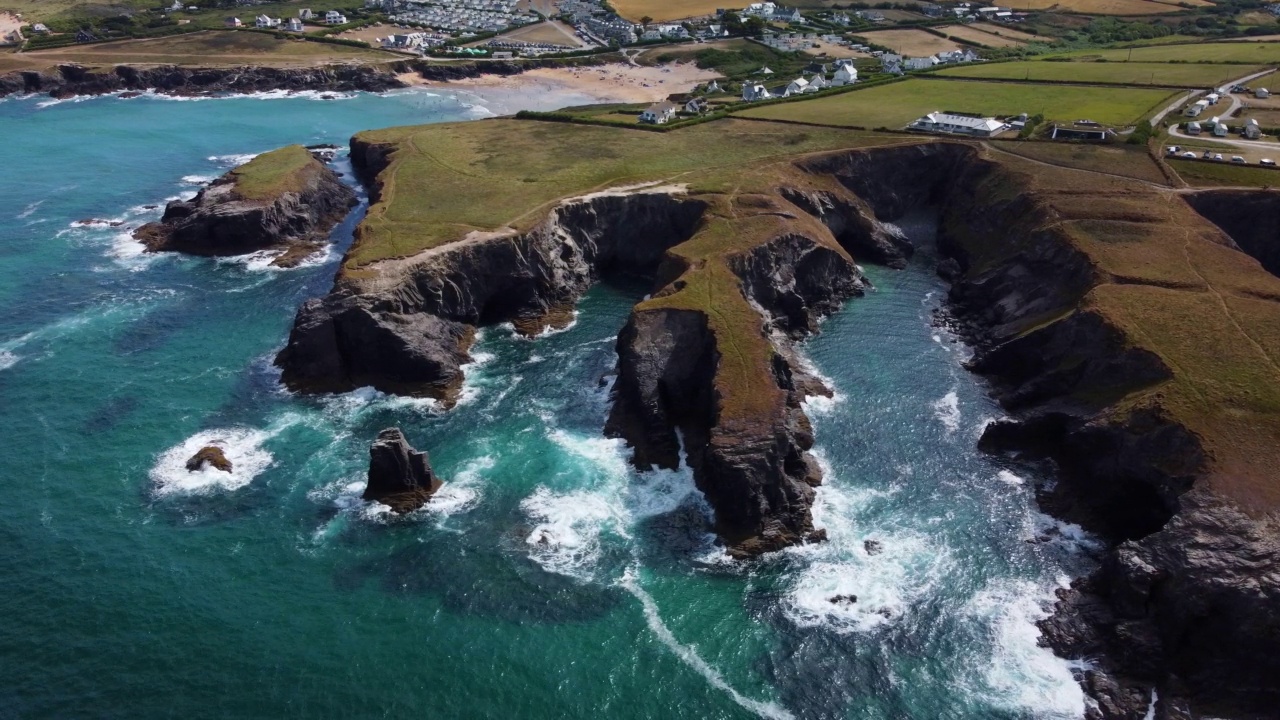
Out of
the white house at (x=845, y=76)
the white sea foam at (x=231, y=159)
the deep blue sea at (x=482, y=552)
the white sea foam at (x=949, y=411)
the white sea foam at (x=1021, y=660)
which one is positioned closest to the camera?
the white sea foam at (x=1021, y=660)

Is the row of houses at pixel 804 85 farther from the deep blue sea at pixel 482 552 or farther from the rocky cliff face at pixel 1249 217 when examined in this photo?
the deep blue sea at pixel 482 552

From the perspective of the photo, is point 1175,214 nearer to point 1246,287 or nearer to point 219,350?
point 1246,287

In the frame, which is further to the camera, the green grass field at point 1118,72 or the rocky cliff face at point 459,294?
the green grass field at point 1118,72

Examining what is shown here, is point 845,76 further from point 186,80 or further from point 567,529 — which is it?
point 186,80

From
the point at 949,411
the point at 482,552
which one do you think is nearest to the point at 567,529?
the point at 482,552

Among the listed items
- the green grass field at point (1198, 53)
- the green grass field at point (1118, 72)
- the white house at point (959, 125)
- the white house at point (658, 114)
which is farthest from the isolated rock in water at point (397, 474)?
the green grass field at point (1198, 53)

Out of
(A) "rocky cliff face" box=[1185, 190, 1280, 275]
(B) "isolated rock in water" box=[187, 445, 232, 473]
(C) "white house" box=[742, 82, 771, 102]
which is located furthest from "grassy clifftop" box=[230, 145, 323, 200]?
(A) "rocky cliff face" box=[1185, 190, 1280, 275]

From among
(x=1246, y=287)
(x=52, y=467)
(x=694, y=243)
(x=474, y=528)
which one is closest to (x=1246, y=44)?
(x=1246, y=287)
